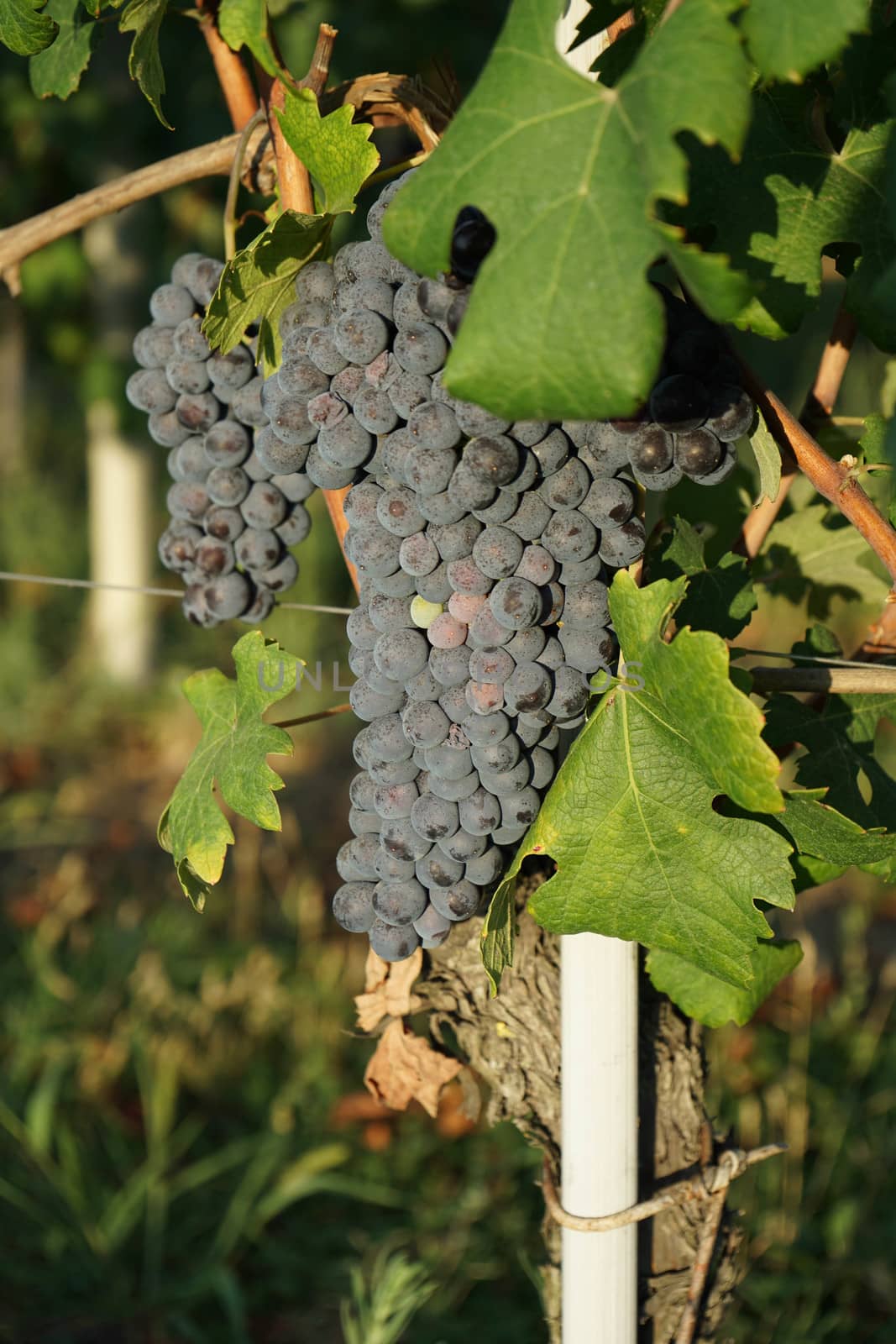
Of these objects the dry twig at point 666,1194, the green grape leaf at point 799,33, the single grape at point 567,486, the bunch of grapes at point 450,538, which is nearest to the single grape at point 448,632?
the bunch of grapes at point 450,538

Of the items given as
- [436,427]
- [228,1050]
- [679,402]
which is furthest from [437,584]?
[228,1050]

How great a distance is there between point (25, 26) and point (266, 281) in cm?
33

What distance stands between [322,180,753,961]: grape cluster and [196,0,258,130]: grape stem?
10.5 inches

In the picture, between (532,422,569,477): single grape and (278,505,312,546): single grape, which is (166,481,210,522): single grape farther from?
(532,422,569,477): single grape

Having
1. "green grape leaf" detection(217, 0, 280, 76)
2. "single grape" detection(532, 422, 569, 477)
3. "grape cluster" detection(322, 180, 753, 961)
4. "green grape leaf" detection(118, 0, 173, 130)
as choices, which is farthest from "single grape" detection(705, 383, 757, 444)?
"green grape leaf" detection(118, 0, 173, 130)

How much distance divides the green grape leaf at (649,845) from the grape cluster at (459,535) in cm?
5

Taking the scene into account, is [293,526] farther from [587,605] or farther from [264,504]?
[587,605]

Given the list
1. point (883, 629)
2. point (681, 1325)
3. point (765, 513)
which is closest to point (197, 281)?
point (765, 513)

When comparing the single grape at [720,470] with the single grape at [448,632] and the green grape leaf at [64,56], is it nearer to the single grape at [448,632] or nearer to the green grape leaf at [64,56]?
the single grape at [448,632]

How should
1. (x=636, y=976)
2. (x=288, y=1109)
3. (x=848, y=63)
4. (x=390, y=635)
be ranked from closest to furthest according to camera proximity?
(x=848, y=63)
(x=390, y=635)
(x=636, y=976)
(x=288, y=1109)

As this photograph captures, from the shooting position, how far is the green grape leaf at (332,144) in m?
0.90

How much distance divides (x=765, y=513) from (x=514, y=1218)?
1816 mm

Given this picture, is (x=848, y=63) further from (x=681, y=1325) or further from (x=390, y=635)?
(x=681, y=1325)

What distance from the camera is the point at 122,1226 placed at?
2287mm
